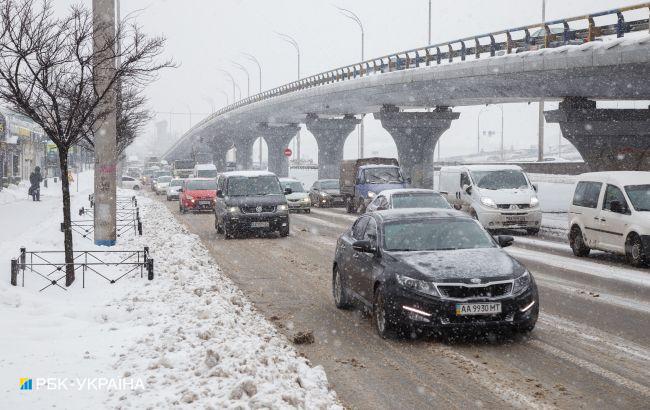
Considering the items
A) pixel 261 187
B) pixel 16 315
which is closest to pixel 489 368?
pixel 16 315

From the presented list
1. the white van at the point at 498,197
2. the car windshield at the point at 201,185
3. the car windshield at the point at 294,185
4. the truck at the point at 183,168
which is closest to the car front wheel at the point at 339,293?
the white van at the point at 498,197

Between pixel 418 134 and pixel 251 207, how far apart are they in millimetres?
28002

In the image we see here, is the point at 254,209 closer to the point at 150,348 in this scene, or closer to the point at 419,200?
the point at 419,200

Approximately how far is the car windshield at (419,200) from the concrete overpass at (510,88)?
9503 millimetres

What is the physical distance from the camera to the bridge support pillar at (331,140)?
208 ft

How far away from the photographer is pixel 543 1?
48219 millimetres

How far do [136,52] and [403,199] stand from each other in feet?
26.7

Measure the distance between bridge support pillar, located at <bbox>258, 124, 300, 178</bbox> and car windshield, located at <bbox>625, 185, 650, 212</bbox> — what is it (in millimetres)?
63499

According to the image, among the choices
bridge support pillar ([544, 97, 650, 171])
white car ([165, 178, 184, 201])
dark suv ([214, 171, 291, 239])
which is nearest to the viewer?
dark suv ([214, 171, 291, 239])

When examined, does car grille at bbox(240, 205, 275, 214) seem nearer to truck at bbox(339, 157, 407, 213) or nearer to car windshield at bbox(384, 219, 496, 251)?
truck at bbox(339, 157, 407, 213)

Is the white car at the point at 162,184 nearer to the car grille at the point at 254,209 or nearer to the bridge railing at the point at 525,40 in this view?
the bridge railing at the point at 525,40

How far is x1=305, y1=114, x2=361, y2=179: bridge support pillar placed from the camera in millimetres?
63406

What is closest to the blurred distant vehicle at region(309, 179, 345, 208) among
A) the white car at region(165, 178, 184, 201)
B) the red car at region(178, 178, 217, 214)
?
the red car at region(178, 178, 217, 214)

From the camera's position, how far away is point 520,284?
8320 mm
